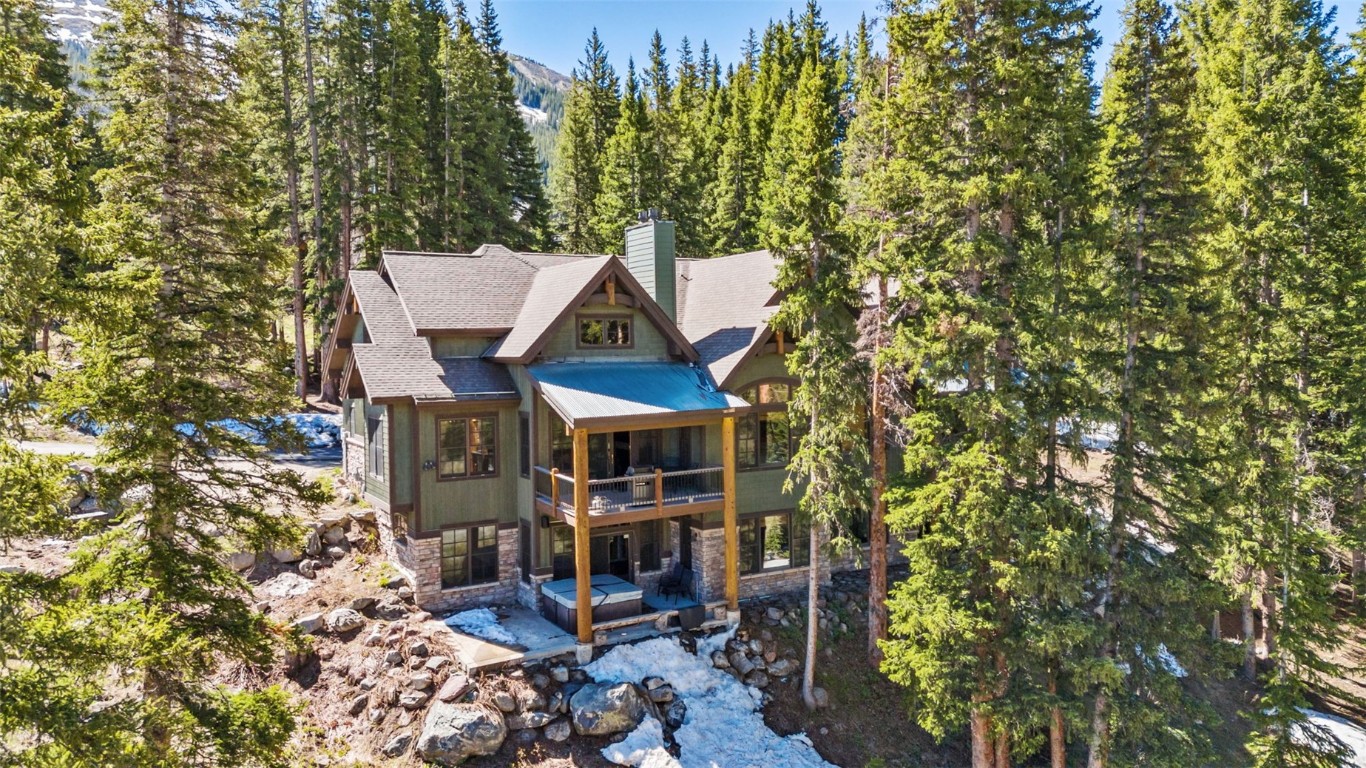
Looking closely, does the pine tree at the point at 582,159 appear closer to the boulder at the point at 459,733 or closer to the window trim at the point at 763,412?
the window trim at the point at 763,412

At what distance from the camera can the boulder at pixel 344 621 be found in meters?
17.0

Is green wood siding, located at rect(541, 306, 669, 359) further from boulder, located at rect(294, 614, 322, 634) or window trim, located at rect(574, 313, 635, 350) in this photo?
boulder, located at rect(294, 614, 322, 634)

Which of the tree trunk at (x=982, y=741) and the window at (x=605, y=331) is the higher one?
the window at (x=605, y=331)

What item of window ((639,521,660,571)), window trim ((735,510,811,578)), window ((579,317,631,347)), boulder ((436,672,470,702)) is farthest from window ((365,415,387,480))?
window trim ((735,510,811,578))

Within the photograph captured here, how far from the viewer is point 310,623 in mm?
16922

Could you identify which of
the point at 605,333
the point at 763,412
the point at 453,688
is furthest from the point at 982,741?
the point at 605,333

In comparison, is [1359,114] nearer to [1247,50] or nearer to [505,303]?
[1247,50]

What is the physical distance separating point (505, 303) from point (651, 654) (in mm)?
10004

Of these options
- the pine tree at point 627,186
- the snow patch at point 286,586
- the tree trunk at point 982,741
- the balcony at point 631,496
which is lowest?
the tree trunk at point 982,741

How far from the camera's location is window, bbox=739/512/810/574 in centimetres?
2073

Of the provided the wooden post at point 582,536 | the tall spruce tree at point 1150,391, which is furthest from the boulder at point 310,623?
the tall spruce tree at point 1150,391

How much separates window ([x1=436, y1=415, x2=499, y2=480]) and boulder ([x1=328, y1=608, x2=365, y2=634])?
12.0ft

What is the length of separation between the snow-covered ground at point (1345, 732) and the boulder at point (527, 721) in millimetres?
17223

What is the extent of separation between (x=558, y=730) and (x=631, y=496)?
5774mm
